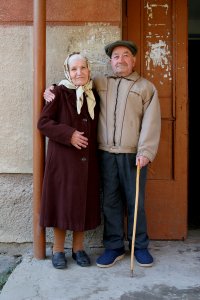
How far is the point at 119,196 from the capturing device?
390 centimetres

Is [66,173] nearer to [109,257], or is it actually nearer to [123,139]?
[123,139]

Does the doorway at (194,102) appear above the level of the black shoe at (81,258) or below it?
above

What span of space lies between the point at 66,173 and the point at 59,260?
736 millimetres

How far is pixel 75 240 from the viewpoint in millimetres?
3867

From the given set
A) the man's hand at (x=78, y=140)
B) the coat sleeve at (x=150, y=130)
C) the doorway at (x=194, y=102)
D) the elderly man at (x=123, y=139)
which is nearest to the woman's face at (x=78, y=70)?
the elderly man at (x=123, y=139)

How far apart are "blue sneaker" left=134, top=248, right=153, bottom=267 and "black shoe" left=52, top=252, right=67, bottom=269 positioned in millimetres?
625

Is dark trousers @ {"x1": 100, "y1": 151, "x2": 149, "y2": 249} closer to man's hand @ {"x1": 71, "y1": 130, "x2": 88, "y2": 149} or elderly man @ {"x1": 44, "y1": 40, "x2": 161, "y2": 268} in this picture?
elderly man @ {"x1": 44, "y1": 40, "x2": 161, "y2": 268}

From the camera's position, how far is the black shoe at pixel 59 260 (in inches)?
144

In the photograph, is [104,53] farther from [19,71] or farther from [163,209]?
[163,209]

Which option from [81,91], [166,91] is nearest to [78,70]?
[81,91]

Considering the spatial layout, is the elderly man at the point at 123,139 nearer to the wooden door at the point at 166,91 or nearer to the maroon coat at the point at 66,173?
the maroon coat at the point at 66,173

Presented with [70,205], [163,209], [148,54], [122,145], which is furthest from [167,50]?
[70,205]

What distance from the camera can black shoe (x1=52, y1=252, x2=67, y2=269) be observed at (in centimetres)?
366

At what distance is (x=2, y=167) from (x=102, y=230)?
1.14m
